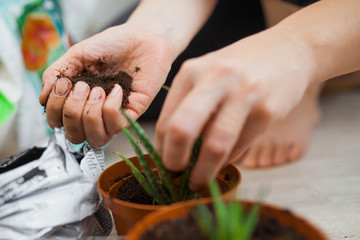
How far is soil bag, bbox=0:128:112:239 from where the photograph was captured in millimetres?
636

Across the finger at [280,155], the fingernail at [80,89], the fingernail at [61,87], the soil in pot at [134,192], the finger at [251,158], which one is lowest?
the finger at [280,155]

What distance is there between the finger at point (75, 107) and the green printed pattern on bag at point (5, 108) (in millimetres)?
576

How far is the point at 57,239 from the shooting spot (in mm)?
656

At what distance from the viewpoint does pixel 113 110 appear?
73 cm

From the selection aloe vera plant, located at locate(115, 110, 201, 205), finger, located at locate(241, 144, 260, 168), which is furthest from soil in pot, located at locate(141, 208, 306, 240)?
finger, located at locate(241, 144, 260, 168)

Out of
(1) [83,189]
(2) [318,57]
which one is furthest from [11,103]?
(2) [318,57]

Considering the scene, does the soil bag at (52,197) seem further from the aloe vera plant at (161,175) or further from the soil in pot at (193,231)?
the soil in pot at (193,231)

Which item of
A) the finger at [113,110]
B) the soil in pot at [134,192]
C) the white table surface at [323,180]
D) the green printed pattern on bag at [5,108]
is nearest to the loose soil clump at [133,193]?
the soil in pot at [134,192]

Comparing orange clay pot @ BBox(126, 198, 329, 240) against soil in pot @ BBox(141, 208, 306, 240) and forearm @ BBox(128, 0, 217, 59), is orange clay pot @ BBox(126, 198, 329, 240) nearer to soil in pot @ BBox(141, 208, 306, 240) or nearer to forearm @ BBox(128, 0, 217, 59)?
soil in pot @ BBox(141, 208, 306, 240)

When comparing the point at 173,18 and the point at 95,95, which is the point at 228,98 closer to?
the point at 95,95

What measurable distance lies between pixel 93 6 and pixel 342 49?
4.47ft

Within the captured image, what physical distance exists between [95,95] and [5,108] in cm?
65

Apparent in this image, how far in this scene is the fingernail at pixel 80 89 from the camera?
733 millimetres

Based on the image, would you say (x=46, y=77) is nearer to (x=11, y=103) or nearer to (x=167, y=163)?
(x=167, y=163)
